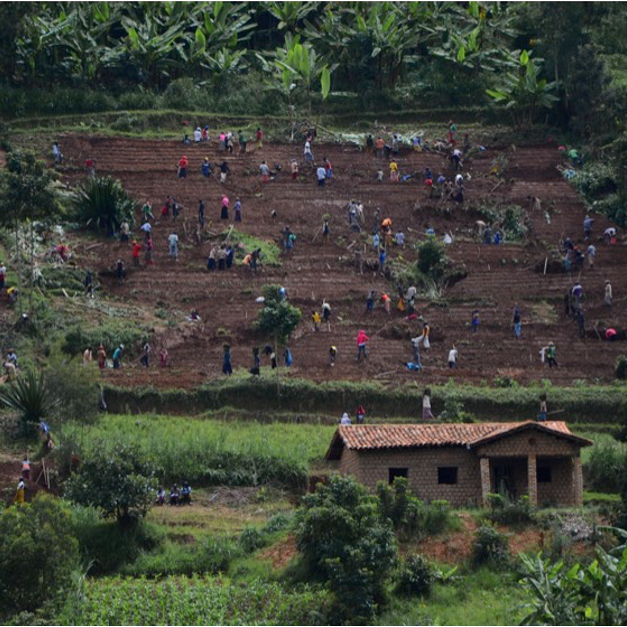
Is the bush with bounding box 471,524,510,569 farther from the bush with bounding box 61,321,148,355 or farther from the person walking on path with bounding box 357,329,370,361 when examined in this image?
the bush with bounding box 61,321,148,355

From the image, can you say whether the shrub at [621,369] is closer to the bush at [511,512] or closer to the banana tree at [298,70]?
the bush at [511,512]

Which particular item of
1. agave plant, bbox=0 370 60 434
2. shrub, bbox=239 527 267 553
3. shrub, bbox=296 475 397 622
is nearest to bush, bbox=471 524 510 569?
shrub, bbox=296 475 397 622

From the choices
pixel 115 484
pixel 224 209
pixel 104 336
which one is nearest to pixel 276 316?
pixel 104 336

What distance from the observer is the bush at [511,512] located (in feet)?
131

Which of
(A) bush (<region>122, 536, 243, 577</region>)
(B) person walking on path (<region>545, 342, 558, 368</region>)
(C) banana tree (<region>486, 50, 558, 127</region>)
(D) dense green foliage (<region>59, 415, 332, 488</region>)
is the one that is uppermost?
(C) banana tree (<region>486, 50, 558, 127</region>)

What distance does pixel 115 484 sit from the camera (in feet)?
131

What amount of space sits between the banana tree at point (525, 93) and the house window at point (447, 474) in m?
26.6

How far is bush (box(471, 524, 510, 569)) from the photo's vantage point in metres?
38.7

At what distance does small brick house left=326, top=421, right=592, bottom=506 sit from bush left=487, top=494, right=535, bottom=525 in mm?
1229

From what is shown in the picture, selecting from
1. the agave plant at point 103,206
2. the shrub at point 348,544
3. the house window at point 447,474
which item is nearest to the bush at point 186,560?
the shrub at point 348,544

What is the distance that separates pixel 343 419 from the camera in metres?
46.8

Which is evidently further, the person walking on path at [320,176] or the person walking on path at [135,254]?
the person walking on path at [320,176]

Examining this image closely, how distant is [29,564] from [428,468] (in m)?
9.90

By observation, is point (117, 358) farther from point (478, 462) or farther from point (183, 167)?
point (183, 167)
